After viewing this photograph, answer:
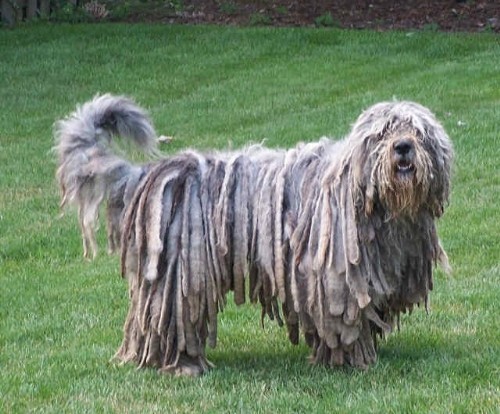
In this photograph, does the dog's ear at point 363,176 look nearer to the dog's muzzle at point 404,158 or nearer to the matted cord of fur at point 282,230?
the matted cord of fur at point 282,230

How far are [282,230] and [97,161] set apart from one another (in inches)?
47.5

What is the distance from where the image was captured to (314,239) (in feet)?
23.0

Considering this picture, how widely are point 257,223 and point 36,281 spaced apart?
10.9 feet

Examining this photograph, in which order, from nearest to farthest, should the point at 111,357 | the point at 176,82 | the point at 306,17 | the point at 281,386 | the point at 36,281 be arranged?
the point at 281,386
the point at 111,357
the point at 36,281
the point at 176,82
the point at 306,17

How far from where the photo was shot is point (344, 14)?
858 inches

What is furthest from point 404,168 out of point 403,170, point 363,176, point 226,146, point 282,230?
point 226,146

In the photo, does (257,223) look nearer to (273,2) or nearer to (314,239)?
(314,239)

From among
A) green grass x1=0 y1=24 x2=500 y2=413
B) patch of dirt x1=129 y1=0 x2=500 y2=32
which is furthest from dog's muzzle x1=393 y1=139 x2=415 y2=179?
patch of dirt x1=129 y1=0 x2=500 y2=32

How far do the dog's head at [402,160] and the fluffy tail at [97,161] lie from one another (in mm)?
1433

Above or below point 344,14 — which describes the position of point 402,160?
above

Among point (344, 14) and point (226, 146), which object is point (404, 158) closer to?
point (226, 146)

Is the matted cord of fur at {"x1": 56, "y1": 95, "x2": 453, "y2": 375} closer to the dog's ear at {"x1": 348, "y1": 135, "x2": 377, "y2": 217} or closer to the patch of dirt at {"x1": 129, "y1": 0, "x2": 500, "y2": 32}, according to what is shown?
the dog's ear at {"x1": 348, "y1": 135, "x2": 377, "y2": 217}

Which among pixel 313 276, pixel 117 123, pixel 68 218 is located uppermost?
pixel 117 123

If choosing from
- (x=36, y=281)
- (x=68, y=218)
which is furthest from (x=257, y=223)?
(x=68, y=218)
